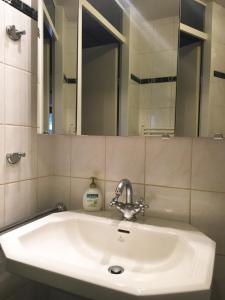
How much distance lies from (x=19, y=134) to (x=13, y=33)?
0.44 meters

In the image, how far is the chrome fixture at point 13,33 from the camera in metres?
1.04

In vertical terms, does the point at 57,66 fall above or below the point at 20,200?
above

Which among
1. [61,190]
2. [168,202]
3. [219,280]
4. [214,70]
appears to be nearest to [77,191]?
[61,190]

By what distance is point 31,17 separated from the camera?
1.17 metres

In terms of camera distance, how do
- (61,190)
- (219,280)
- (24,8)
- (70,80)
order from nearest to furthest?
(219,280), (24,8), (70,80), (61,190)

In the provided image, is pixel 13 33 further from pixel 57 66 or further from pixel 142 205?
pixel 142 205

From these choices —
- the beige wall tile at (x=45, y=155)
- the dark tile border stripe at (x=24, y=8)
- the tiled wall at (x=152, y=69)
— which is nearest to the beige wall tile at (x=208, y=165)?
the tiled wall at (x=152, y=69)

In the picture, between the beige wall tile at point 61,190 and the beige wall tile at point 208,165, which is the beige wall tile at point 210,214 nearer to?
the beige wall tile at point 208,165

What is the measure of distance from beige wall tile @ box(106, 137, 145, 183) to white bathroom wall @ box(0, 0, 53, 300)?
14.5 inches

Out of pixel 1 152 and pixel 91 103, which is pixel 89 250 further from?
pixel 91 103

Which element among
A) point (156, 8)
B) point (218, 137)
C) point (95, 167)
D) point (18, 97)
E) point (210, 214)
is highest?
point (156, 8)

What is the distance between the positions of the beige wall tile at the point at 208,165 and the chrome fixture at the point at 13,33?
90cm

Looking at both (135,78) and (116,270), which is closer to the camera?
(116,270)

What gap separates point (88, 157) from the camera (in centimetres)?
126
